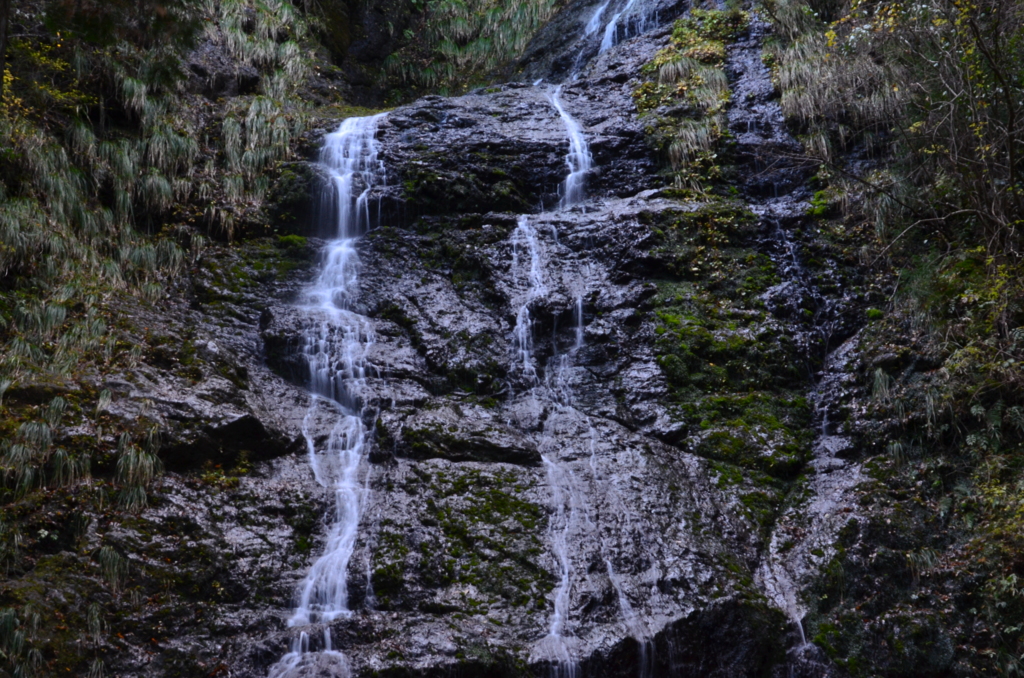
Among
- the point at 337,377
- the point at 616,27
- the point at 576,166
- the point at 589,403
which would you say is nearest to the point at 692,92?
the point at 576,166

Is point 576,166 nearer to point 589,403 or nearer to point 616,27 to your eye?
point 589,403

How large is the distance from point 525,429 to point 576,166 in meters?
5.28

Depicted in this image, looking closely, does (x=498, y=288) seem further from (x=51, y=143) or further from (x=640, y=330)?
(x=51, y=143)

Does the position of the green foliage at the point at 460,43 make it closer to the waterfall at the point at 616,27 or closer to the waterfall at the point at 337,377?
the waterfall at the point at 616,27

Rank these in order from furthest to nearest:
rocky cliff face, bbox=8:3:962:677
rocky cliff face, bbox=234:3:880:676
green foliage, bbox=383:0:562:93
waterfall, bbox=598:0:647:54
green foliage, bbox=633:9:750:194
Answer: green foliage, bbox=383:0:562:93 < waterfall, bbox=598:0:647:54 < green foliage, bbox=633:9:750:194 < rocky cliff face, bbox=234:3:880:676 < rocky cliff face, bbox=8:3:962:677

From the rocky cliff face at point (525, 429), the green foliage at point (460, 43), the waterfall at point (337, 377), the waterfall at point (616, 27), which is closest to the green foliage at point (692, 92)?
the rocky cliff face at point (525, 429)

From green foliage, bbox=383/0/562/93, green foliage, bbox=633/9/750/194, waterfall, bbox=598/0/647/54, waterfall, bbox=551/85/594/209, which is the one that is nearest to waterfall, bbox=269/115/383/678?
waterfall, bbox=551/85/594/209

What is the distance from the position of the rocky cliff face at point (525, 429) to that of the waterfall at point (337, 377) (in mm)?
130

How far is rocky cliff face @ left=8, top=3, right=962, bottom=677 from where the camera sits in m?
6.00

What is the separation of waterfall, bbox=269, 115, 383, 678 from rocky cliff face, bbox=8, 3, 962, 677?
0.13 m

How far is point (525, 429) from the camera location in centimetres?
812

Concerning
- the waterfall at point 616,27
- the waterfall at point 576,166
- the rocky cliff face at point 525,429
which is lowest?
the rocky cliff face at point 525,429

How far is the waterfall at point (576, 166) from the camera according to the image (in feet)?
36.7

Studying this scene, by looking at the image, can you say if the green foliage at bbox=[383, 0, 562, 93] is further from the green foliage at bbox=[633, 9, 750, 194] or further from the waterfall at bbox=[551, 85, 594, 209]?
the waterfall at bbox=[551, 85, 594, 209]
